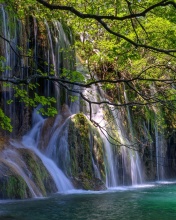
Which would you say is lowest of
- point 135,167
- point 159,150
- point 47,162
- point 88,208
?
point 88,208

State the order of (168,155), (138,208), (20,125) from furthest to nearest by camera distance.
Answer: (168,155) → (20,125) → (138,208)

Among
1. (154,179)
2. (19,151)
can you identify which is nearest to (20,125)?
(19,151)

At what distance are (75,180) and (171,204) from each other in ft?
12.6

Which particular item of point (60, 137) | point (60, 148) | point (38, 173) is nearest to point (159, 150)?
point (60, 137)

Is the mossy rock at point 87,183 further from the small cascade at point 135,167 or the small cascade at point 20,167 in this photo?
the small cascade at point 135,167

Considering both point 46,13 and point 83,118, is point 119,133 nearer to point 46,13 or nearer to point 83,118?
point 83,118

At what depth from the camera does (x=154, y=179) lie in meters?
21.9

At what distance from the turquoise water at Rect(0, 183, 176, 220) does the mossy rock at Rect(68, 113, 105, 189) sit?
2478 mm

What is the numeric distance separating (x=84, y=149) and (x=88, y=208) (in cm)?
524

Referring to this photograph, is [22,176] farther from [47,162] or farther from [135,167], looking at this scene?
[135,167]

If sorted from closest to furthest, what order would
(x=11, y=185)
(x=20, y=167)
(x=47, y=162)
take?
(x=11, y=185), (x=20, y=167), (x=47, y=162)

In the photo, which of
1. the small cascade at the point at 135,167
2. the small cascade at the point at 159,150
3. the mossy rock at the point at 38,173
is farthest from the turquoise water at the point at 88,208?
the small cascade at the point at 159,150

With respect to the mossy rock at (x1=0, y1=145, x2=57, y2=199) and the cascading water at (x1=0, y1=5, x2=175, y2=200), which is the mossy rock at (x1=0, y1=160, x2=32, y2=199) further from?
the cascading water at (x1=0, y1=5, x2=175, y2=200)

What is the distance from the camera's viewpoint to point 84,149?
1454cm
